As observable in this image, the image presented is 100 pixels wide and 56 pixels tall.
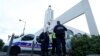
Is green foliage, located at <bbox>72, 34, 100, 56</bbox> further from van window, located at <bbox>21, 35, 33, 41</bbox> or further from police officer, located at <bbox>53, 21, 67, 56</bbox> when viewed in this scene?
van window, located at <bbox>21, 35, 33, 41</bbox>

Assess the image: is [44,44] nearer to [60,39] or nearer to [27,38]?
[60,39]

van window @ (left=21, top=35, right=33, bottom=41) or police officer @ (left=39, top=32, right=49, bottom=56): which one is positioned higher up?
van window @ (left=21, top=35, right=33, bottom=41)

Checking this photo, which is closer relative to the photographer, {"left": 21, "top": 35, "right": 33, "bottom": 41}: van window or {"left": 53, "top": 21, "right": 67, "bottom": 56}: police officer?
{"left": 53, "top": 21, "right": 67, "bottom": 56}: police officer

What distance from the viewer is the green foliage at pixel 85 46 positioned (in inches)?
500

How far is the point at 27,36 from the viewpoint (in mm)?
16141

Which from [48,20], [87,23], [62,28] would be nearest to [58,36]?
[62,28]

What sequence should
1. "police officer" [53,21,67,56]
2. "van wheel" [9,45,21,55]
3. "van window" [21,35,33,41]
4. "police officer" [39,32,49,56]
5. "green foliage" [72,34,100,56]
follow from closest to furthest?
1. "police officer" [53,21,67,56]
2. "police officer" [39,32,49,56]
3. "green foliage" [72,34,100,56]
4. "van wheel" [9,45,21,55]
5. "van window" [21,35,33,41]

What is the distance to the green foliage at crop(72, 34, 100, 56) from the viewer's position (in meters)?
12.7

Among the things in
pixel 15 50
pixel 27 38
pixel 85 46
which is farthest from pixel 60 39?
pixel 27 38

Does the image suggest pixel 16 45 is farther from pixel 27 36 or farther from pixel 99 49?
pixel 99 49

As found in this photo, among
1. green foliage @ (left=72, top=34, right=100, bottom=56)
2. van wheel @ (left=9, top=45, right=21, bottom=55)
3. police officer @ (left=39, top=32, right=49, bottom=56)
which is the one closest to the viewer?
police officer @ (left=39, top=32, right=49, bottom=56)

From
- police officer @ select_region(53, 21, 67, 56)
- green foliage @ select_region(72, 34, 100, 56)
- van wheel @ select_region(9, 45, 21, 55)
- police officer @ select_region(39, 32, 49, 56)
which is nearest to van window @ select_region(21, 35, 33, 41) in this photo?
van wheel @ select_region(9, 45, 21, 55)

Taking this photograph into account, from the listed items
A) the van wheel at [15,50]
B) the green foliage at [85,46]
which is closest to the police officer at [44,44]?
the green foliage at [85,46]

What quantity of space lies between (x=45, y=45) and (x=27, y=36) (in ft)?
12.5
